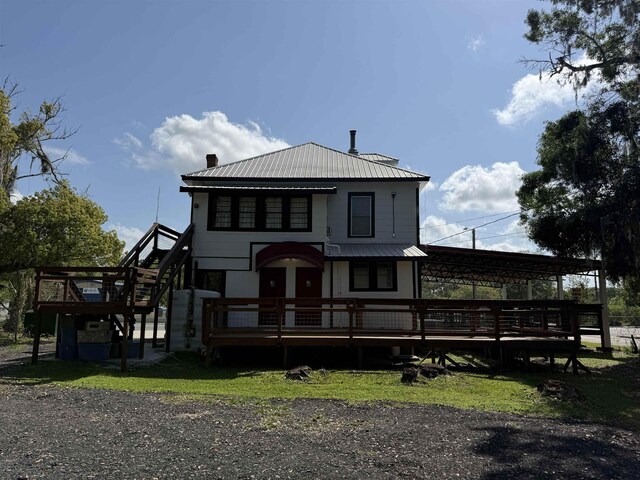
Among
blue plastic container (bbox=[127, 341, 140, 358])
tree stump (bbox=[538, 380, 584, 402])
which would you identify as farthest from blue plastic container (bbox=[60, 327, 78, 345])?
tree stump (bbox=[538, 380, 584, 402])

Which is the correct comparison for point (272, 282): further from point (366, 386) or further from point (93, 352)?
point (366, 386)

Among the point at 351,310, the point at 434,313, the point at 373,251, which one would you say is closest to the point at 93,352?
the point at 351,310

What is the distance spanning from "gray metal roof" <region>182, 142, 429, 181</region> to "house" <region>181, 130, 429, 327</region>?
0.23ft

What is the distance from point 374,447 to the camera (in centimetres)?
538

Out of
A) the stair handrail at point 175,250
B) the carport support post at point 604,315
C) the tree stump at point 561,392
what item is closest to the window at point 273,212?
the stair handrail at point 175,250

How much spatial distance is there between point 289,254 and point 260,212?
2.08 metres

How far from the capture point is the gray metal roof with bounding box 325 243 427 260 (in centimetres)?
1465

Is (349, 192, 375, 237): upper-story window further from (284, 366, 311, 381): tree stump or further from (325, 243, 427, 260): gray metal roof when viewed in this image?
(284, 366, 311, 381): tree stump

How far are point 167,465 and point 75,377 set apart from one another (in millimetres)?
6393

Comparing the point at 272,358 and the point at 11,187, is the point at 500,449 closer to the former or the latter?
the point at 272,358

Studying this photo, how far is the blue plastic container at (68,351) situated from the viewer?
1172cm

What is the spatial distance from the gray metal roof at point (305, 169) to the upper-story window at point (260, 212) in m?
0.83

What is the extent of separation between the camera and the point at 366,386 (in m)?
9.48

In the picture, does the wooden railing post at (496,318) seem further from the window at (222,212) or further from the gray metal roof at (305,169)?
the window at (222,212)
